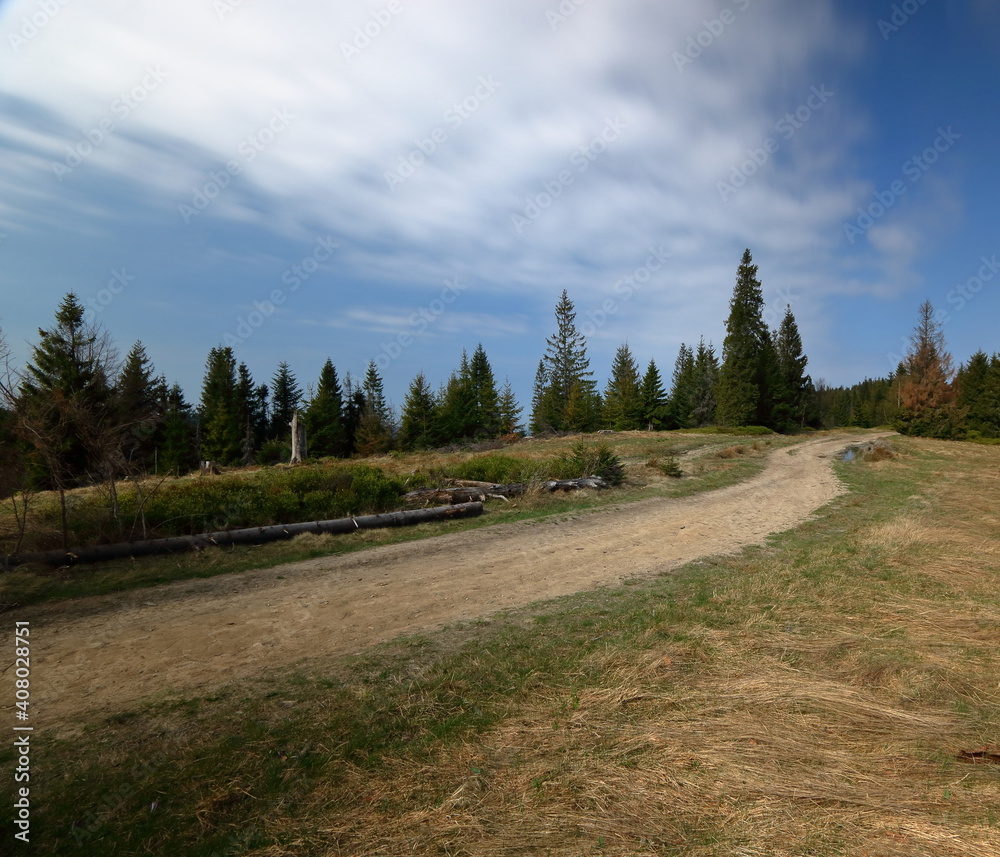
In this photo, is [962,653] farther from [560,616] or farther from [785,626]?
[560,616]

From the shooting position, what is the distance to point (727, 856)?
2.51m

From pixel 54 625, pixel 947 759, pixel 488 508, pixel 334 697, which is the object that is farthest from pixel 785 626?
pixel 488 508

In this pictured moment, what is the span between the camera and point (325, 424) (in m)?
50.8

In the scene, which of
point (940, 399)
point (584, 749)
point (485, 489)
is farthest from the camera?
point (940, 399)

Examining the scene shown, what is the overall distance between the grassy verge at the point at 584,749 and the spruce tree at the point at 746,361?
45.5m

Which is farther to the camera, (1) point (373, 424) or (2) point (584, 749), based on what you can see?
(1) point (373, 424)

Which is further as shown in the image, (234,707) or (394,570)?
(394,570)

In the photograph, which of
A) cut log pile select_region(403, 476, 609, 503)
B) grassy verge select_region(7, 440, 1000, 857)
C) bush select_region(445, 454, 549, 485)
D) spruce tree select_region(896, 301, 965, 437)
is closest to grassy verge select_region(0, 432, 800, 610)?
bush select_region(445, 454, 549, 485)

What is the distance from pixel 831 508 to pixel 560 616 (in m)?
10.4

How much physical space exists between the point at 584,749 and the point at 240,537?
8.03 metres

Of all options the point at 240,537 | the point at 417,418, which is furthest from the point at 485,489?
the point at 417,418

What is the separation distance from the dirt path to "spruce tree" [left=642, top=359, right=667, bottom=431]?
4741 cm

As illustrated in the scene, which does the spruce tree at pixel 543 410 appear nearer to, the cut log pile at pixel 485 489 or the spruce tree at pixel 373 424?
the spruce tree at pixel 373 424

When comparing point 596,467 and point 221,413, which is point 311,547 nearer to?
point 596,467
